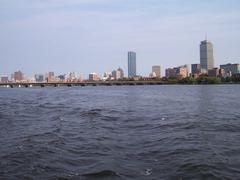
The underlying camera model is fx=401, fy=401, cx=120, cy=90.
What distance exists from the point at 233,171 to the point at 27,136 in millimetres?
12838

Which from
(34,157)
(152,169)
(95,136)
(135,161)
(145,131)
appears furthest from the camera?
(145,131)

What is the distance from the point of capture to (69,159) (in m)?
16.5

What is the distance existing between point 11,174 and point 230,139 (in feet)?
38.1

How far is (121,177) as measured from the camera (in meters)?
13.5

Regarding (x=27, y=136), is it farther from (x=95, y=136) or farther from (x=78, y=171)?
(x=78, y=171)

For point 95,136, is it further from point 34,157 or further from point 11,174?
point 11,174

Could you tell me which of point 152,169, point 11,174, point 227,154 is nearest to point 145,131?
point 227,154

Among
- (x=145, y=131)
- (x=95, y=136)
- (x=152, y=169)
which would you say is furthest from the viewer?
(x=145, y=131)

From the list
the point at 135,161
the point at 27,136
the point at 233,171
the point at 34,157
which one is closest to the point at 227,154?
the point at 233,171

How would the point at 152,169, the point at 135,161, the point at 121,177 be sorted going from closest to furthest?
the point at 121,177, the point at 152,169, the point at 135,161

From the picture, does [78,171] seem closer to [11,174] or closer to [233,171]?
[11,174]

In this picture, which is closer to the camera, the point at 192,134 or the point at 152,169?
the point at 152,169

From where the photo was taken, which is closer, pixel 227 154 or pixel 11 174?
pixel 11 174

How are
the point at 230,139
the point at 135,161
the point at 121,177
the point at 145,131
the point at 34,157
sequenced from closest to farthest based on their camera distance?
1. the point at 121,177
2. the point at 135,161
3. the point at 34,157
4. the point at 230,139
5. the point at 145,131
